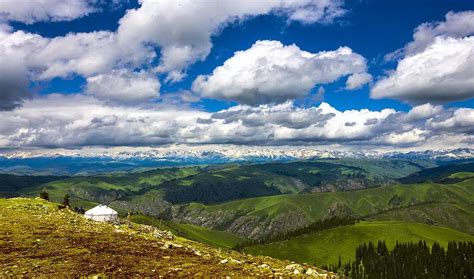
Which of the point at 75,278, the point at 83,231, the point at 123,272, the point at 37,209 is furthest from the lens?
the point at 37,209

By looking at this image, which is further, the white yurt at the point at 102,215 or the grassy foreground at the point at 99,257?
the white yurt at the point at 102,215

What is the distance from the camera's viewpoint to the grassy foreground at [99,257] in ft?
106

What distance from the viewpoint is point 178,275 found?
31062mm

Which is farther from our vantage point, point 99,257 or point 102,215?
point 102,215

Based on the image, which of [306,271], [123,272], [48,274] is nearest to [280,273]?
[306,271]

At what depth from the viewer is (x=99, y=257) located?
38.1 m

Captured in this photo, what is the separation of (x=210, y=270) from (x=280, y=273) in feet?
20.8

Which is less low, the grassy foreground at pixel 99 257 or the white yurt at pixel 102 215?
the grassy foreground at pixel 99 257

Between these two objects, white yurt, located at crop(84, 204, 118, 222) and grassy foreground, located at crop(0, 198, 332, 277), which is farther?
white yurt, located at crop(84, 204, 118, 222)

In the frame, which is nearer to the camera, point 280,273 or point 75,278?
point 75,278

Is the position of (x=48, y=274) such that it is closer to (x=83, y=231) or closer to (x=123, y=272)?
(x=123, y=272)

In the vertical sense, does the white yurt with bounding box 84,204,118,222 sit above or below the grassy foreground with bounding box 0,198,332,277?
below

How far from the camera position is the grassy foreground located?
32.4 m

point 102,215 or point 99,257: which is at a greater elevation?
point 99,257
